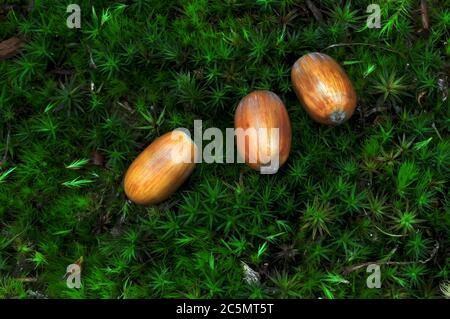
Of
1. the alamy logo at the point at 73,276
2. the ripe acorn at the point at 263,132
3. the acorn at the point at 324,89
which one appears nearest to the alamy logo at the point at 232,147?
the ripe acorn at the point at 263,132

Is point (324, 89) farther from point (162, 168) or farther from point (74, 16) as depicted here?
point (74, 16)

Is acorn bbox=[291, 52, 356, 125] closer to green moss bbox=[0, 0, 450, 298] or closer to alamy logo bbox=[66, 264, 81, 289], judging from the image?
green moss bbox=[0, 0, 450, 298]

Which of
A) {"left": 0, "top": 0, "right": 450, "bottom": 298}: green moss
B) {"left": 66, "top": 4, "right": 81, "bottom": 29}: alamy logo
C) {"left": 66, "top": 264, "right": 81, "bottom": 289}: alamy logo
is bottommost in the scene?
{"left": 66, "top": 264, "right": 81, "bottom": 289}: alamy logo

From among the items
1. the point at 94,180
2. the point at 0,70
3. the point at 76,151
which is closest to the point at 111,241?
the point at 94,180

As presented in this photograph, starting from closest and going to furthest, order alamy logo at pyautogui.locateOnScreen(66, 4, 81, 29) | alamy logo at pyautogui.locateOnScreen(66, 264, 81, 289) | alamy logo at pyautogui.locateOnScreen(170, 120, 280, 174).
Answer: alamy logo at pyautogui.locateOnScreen(170, 120, 280, 174) < alamy logo at pyautogui.locateOnScreen(66, 264, 81, 289) < alamy logo at pyautogui.locateOnScreen(66, 4, 81, 29)

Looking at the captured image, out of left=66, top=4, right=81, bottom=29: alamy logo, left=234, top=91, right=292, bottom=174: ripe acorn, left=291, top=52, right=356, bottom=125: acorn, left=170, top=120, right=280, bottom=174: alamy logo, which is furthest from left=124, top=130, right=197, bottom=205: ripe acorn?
left=66, top=4, right=81, bottom=29: alamy logo

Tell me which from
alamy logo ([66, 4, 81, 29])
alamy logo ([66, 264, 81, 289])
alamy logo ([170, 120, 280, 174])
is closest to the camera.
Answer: alamy logo ([170, 120, 280, 174])

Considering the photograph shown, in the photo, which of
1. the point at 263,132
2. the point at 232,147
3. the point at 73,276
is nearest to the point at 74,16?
the point at 232,147
